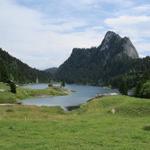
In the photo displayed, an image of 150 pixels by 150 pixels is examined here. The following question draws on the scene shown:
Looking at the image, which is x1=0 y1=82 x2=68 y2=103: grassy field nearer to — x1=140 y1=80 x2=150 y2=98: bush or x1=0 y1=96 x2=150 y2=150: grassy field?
x1=140 y1=80 x2=150 y2=98: bush

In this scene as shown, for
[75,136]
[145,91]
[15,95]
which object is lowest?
[75,136]

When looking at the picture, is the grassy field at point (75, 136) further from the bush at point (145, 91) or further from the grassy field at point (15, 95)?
the grassy field at point (15, 95)

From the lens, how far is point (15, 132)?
115 ft

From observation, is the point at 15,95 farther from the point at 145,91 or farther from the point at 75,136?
the point at 75,136

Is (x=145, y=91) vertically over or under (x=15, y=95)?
over

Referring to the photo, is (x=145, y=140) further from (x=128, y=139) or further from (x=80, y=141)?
(x=80, y=141)

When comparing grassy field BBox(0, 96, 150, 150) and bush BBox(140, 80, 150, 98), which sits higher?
bush BBox(140, 80, 150, 98)

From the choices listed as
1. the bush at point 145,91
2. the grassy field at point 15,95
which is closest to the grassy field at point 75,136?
the bush at point 145,91

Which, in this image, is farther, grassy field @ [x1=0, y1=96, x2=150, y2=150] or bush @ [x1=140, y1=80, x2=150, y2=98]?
bush @ [x1=140, y1=80, x2=150, y2=98]

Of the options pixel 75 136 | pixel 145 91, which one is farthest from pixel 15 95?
pixel 75 136

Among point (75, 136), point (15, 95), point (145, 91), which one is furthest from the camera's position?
point (15, 95)

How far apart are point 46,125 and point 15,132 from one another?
5.78 m

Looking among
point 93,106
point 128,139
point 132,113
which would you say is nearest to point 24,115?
point 132,113

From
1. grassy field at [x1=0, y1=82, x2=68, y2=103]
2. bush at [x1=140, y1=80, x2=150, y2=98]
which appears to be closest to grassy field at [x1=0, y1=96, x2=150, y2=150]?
bush at [x1=140, y1=80, x2=150, y2=98]
